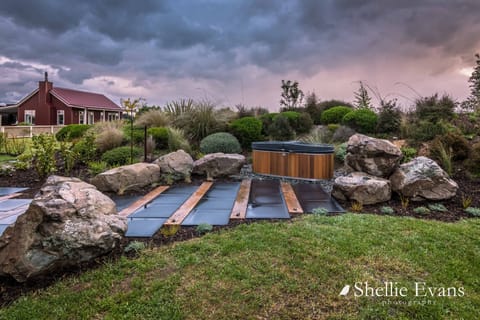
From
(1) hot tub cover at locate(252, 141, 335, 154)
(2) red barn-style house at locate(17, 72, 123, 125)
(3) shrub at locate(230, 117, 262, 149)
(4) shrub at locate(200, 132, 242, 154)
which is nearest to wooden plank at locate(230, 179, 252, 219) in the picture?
(1) hot tub cover at locate(252, 141, 335, 154)

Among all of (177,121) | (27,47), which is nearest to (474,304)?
(177,121)

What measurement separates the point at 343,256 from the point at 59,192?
247 cm

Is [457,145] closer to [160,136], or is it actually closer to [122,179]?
[122,179]

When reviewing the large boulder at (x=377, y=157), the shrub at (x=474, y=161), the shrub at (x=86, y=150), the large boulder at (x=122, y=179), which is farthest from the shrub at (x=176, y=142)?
the shrub at (x=474, y=161)

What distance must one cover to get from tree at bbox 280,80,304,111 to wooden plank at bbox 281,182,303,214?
9889 millimetres

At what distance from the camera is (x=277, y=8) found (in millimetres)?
6727

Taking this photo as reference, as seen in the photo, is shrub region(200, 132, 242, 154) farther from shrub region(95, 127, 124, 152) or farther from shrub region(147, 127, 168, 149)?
shrub region(95, 127, 124, 152)

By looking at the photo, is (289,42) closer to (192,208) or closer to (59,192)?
(192,208)

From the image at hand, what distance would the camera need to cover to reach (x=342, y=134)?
28.9 feet

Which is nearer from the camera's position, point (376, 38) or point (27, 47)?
point (376, 38)

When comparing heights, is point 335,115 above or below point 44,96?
below

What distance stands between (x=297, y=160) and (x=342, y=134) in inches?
147

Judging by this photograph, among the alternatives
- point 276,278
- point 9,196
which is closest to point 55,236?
point 276,278

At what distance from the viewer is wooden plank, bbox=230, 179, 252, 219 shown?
3.48 meters
